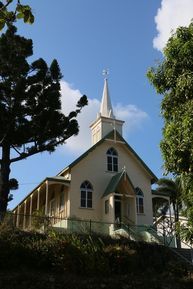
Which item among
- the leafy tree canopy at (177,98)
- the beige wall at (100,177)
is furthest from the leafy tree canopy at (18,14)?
the beige wall at (100,177)

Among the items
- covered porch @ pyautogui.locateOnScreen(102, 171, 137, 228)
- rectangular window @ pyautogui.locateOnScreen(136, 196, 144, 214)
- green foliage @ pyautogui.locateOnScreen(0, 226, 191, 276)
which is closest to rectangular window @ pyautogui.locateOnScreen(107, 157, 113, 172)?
covered porch @ pyautogui.locateOnScreen(102, 171, 137, 228)

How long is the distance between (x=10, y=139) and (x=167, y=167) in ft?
45.2

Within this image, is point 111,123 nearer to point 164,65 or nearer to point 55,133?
point 55,133

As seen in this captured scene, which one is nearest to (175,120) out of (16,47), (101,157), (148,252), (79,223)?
(148,252)

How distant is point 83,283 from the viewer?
52.4 ft

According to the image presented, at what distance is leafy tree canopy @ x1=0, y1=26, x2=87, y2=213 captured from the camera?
2494 centimetres

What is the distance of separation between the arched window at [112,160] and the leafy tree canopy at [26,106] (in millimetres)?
5223

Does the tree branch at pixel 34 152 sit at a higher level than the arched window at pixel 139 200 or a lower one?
higher

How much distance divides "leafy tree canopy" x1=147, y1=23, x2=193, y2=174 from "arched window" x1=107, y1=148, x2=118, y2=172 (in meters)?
17.0

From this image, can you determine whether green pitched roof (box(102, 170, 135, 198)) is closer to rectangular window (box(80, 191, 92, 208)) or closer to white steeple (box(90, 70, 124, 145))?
rectangular window (box(80, 191, 92, 208))

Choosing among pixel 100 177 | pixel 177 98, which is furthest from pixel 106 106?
pixel 177 98

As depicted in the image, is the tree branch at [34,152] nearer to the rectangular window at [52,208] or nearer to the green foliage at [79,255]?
the green foliage at [79,255]

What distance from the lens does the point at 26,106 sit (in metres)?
25.7

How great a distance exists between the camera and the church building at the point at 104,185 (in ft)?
92.7
